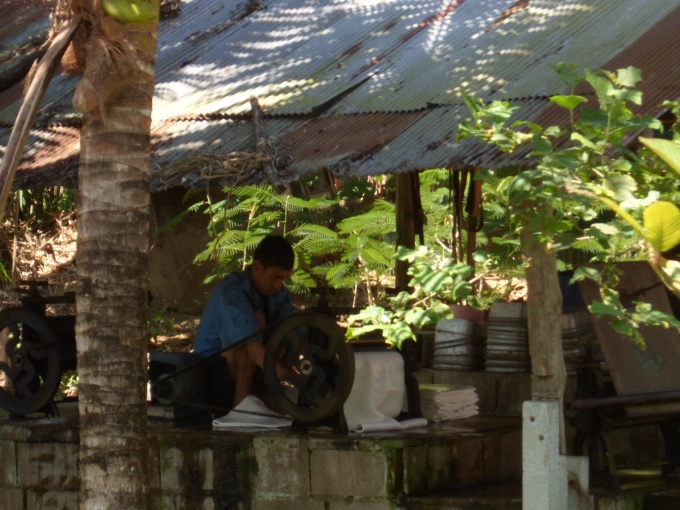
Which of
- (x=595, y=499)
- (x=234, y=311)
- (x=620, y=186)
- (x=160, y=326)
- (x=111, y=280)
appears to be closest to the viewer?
(x=620, y=186)

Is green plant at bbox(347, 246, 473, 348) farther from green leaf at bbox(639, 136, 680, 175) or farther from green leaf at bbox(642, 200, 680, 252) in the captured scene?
green leaf at bbox(639, 136, 680, 175)

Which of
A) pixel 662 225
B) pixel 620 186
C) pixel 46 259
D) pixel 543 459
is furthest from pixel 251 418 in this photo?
pixel 46 259

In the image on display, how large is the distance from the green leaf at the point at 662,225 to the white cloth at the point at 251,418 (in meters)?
3.70

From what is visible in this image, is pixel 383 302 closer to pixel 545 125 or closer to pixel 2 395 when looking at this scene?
pixel 2 395

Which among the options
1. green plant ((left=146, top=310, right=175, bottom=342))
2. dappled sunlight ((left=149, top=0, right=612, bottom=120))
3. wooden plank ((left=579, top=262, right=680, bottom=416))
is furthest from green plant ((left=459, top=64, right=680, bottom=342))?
green plant ((left=146, top=310, right=175, bottom=342))

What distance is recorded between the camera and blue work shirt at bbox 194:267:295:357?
716 cm

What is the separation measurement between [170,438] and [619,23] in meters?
3.52

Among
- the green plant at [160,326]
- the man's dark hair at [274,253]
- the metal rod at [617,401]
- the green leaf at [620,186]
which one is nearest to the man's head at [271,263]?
the man's dark hair at [274,253]

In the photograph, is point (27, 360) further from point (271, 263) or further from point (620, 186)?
point (620, 186)

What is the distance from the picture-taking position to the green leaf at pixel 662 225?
3646mm

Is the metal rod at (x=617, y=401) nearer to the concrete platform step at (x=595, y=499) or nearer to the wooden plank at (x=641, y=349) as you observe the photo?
the wooden plank at (x=641, y=349)

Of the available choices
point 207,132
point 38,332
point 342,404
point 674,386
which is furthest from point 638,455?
point 38,332

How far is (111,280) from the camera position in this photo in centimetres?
491

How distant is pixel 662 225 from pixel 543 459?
205 cm
